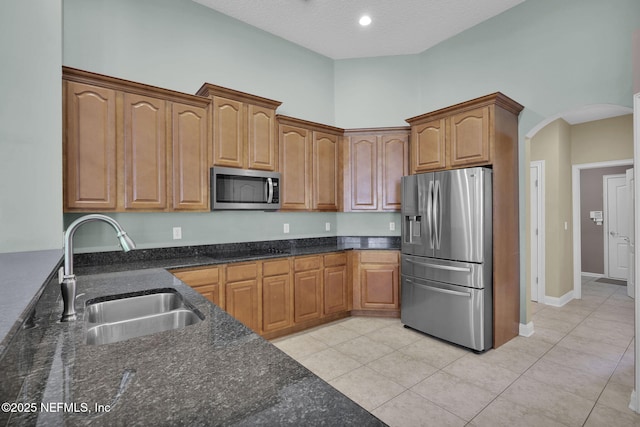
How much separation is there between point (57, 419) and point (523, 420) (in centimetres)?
252

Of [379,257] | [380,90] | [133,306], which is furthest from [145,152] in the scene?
[380,90]

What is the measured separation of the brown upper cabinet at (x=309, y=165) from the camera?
3660mm

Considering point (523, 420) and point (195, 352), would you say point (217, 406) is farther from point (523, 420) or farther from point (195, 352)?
point (523, 420)

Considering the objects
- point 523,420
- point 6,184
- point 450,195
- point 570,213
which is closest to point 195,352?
point 6,184

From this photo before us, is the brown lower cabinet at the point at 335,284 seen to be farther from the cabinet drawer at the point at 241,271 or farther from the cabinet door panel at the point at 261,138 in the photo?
the cabinet door panel at the point at 261,138

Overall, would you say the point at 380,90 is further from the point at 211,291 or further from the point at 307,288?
the point at 211,291

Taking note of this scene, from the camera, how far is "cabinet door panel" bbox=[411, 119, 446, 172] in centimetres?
347

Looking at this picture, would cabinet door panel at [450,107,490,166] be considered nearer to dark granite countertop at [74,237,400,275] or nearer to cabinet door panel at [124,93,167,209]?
dark granite countertop at [74,237,400,275]

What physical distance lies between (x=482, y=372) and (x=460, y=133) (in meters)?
2.32

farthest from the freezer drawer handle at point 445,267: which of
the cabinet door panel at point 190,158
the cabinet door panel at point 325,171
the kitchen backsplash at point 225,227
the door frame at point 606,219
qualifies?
the door frame at point 606,219

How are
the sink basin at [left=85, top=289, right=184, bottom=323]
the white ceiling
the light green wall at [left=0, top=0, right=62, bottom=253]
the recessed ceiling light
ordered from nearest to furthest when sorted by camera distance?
the sink basin at [left=85, top=289, right=184, bottom=323], the light green wall at [left=0, top=0, right=62, bottom=253], the white ceiling, the recessed ceiling light

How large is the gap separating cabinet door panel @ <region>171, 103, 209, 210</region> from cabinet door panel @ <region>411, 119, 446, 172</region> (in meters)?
2.40

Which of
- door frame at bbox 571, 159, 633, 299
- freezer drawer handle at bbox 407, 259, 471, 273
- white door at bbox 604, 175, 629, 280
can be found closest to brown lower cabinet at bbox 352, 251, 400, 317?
freezer drawer handle at bbox 407, 259, 471, 273

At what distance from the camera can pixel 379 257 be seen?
12.9 feet
